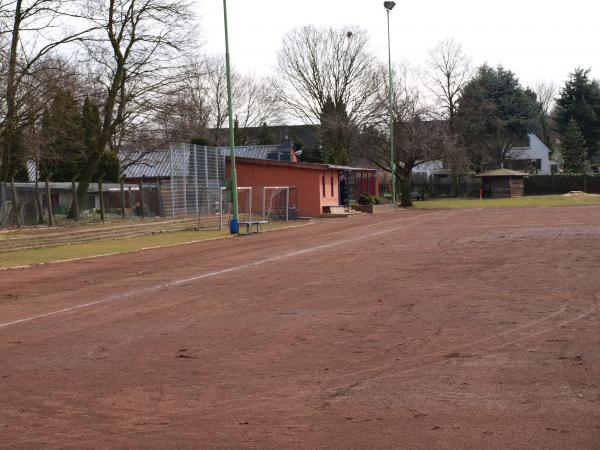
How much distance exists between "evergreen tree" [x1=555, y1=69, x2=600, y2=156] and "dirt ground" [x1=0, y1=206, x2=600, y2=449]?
257ft

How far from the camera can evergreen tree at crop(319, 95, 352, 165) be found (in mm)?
73562

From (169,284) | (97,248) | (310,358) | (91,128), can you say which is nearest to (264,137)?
(91,128)

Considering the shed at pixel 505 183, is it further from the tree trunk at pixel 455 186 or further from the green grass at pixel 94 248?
the green grass at pixel 94 248

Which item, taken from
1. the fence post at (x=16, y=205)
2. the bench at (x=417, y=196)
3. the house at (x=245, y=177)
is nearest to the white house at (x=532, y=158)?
the bench at (x=417, y=196)

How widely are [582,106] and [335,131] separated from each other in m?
31.6

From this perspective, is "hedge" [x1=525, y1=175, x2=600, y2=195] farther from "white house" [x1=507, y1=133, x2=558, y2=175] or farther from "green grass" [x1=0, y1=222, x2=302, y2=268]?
"green grass" [x1=0, y1=222, x2=302, y2=268]

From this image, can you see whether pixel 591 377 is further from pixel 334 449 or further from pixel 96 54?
pixel 96 54

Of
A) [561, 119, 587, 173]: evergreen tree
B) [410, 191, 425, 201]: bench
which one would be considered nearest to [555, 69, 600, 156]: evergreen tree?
[561, 119, 587, 173]: evergreen tree

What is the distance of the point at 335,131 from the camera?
7444 cm

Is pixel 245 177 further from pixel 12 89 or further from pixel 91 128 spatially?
pixel 12 89

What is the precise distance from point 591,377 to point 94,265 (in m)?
15.4

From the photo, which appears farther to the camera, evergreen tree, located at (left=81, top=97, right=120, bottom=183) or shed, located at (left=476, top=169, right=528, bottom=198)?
shed, located at (left=476, top=169, right=528, bottom=198)

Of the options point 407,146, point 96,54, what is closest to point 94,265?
point 96,54

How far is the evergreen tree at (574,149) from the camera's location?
86.8 m
